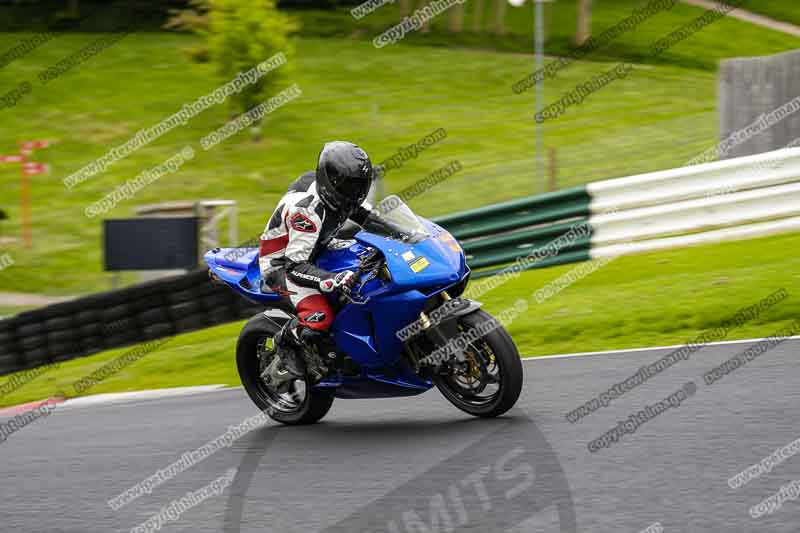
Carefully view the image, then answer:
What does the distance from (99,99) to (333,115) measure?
7.82 meters

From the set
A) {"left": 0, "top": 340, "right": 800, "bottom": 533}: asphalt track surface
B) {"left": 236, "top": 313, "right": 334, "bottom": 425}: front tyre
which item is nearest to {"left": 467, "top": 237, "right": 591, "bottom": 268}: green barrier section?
{"left": 0, "top": 340, "right": 800, "bottom": 533}: asphalt track surface

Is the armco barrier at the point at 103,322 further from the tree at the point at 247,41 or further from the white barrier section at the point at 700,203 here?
the tree at the point at 247,41

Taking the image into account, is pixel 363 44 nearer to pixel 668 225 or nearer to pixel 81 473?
pixel 668 225

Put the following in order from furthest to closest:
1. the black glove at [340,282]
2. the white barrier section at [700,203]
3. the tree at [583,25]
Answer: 1. the tree at [583,25]
2. the white barrier section at [700,203]
3. the black glove at [340,282]

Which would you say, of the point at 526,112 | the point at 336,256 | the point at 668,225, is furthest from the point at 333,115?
the point at 336,256

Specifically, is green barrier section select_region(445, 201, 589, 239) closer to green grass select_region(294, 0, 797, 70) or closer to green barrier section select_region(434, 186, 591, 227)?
green barrier section select_region(434, 186, 591, 227)

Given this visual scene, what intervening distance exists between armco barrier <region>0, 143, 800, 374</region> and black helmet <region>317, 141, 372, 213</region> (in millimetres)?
5593

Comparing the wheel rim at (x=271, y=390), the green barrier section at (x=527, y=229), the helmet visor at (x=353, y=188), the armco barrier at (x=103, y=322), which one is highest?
the helmet visor at (x=353, y=188)

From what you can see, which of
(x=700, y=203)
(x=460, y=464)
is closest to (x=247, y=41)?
(x=700, y=203)

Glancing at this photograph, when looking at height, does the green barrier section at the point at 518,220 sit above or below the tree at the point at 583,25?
above

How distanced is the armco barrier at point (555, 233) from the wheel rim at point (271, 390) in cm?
454

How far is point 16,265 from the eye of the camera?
21312 millimetres

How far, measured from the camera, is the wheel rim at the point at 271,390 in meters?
7.80

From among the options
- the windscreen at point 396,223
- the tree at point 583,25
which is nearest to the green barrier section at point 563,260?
the windscreen at point 396,223
